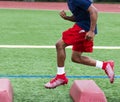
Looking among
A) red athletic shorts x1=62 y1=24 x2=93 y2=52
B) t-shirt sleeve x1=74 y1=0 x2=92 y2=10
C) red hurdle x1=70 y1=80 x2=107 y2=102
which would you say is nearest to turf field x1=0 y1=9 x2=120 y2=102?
red hurdle x1=70 y1=80 x2=107 y2=102

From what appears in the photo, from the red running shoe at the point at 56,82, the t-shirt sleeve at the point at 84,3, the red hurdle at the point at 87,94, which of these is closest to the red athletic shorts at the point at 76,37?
the t-shirt sleeve at the point at 84,3

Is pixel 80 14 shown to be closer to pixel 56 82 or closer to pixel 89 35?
pixel 89 35

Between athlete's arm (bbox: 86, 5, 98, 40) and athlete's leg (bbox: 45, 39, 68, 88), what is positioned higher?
athlete's arm (bbox: 86, 5, 98, 40)

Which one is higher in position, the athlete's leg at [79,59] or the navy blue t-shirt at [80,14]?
the navy blue t-shirt at [80,14]

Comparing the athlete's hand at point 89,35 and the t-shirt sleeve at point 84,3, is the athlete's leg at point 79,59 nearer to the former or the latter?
the athlete's hand at point 89,35

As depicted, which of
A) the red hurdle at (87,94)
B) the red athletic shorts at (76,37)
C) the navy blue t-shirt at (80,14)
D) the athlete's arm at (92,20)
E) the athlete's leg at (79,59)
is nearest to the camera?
the red hurdle at (87,94)

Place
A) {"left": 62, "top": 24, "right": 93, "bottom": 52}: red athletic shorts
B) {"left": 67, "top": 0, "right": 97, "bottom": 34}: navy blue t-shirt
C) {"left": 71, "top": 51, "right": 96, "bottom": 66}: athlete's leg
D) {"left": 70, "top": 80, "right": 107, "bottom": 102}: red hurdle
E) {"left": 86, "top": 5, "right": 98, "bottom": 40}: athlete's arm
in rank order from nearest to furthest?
{"left": 70, "top": 80, "right": 107, "bottom": 102}: red hurdle < {"left": 86, "top": 5, "right": 98, "bottom": 40}: athlete's arm < {"left": 67, "top": 0, "right": 97, "bottom": 34}: navy blue t-shirt < {"left": 62, "top": 24, "right": 93, "bottom": 52}: red athletic shorts < {"left": 71, "top": 51, "right": 96, "bottom": 66}: athlete's leg

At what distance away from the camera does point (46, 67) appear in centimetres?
600

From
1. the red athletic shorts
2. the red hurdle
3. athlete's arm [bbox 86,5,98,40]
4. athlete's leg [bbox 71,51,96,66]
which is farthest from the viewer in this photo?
athlete's leg [bbox 71,51,96,66]

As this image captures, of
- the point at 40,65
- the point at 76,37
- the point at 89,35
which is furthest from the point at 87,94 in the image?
the point at 40,65

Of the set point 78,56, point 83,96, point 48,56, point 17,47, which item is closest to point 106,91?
point 78,56

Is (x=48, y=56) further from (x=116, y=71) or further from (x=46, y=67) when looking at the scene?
(x=116, y=71)

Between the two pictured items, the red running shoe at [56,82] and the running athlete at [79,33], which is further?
the red running shoe at [56,82]

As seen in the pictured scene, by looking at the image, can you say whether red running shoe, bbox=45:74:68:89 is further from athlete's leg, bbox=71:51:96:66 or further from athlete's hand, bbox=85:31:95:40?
athlete's hand, bbox=85:31:95:40
